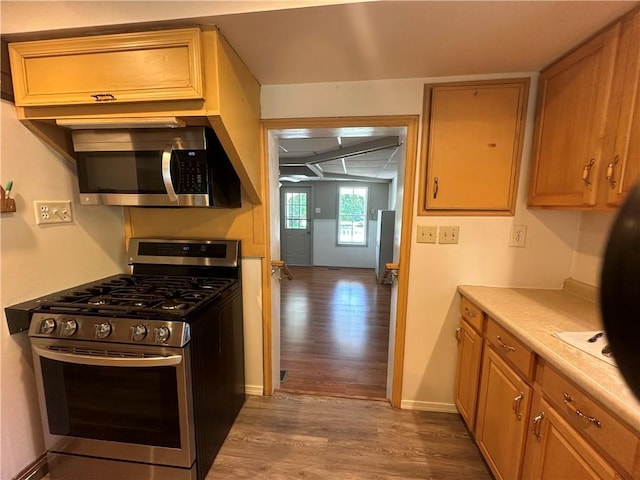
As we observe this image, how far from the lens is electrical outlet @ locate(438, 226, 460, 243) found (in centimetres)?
176

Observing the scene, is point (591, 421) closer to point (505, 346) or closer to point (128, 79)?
point (505, 346)

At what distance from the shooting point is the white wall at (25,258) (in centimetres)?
130

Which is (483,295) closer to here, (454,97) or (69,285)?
(454,97)

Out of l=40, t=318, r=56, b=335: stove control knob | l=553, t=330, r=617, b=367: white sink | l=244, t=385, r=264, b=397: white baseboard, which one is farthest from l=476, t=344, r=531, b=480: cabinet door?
l=40, t=318, r=56, b=335: stove control knob

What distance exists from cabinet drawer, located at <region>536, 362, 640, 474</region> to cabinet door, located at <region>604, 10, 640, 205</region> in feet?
2.40

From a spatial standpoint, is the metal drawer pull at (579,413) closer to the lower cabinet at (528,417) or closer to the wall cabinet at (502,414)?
the lower cabinet at (528,417)

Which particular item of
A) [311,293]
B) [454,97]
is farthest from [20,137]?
[311,293]

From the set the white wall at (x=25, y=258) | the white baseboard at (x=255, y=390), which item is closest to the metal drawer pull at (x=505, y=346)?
the white baseboard at (x=255, y=390)

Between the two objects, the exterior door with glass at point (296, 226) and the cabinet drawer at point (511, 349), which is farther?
the exterior door with glass at point (296, 226)

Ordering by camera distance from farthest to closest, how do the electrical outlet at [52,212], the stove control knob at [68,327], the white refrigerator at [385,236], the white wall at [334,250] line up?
the white wall at [334,250] < the white refrigerator at [385,236] < the electrical outlet at [52,212] < the stove control knob at [68,327]

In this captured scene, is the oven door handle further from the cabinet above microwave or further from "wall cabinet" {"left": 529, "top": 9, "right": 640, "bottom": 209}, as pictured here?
"wall cabinet" {"left": 529, "top": 9, "right": 640, "bottom": 209}

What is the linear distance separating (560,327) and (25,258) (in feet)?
8.15

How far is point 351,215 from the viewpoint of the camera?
7199mm

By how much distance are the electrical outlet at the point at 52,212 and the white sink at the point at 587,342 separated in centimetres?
242
